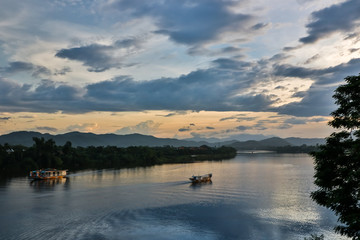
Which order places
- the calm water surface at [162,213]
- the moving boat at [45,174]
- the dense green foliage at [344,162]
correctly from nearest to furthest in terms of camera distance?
1. the dense green foliage at [344,162]
2. the calm water surface at [162,213]
3. the moving boat at [45,174]

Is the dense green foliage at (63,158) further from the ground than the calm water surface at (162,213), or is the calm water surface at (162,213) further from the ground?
the dense green foliage at (63,158)

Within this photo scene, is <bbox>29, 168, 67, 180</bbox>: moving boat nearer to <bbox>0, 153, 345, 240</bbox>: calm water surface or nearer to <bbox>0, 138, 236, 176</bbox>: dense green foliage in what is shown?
<bbox>0, 138, 236, 176</bbox>: dense green foliage

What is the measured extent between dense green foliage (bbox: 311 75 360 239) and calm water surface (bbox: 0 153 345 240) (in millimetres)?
18886

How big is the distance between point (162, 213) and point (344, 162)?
34.6m

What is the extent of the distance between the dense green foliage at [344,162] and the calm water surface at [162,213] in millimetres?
18886

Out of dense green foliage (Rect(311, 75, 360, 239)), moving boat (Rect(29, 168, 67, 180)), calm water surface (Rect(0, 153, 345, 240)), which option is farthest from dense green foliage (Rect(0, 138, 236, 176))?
dense green foliage (Rect(311, 75, 360, 239))

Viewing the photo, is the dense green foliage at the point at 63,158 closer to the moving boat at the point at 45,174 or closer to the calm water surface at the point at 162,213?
the moving boat at the point at 45,174

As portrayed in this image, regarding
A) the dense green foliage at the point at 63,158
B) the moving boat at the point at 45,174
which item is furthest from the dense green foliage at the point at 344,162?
the dense green foliage at the point at 63,158

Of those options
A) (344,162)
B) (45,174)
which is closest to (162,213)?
(344,162)

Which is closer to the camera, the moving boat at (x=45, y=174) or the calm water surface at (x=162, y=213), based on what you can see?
the calm water surface at (x=162, y=213)

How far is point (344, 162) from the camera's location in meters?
22.0

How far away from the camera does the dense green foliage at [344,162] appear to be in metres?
20.4

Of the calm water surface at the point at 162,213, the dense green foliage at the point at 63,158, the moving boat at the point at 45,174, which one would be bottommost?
the calm water surface at the point at 162,213

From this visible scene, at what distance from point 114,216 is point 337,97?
127 ft
